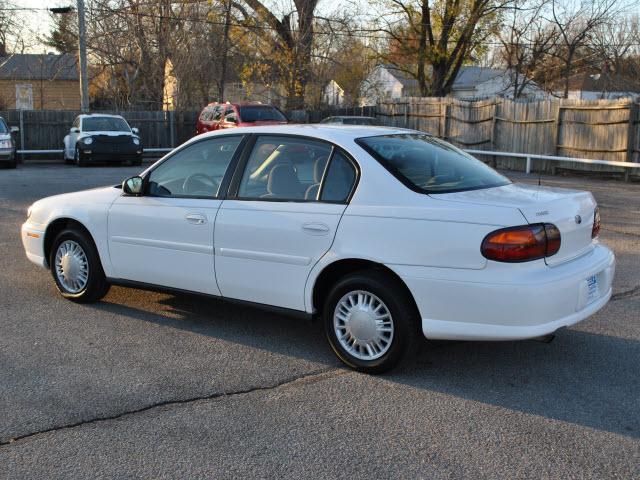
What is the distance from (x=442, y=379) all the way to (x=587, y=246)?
51.6 inches

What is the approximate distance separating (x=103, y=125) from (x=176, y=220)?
18.2 meters

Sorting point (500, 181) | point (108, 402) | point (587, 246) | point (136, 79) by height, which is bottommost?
point (108, 402)

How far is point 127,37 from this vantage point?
33.0 meters

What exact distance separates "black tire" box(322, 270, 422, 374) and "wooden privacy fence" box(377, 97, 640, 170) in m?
15.7

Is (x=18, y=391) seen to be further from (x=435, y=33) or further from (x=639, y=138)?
(x=435, y=33)

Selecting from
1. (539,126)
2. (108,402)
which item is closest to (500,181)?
(108,402)

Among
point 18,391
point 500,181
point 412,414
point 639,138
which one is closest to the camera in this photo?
point 412,414

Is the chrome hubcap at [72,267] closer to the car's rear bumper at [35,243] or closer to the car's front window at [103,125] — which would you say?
the car's rear bumper at [35,243]

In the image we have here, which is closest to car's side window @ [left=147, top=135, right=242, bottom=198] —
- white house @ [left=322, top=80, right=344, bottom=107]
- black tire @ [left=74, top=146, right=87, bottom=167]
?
black tire @ [left=74, top=146, right=87, bottom=167]

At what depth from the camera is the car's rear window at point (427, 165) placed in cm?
470

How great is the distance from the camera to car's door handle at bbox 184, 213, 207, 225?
525 centimetres

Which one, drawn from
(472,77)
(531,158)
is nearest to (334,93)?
(472,77)

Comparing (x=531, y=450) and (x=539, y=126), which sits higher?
(x=539, y=126)

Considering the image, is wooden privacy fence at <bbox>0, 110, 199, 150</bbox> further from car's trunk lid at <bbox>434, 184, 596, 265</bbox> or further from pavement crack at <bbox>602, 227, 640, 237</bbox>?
car's trunk lid at <bbox>434, 184, 596, 265</bbox>
